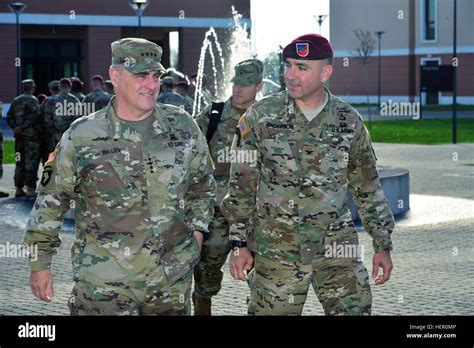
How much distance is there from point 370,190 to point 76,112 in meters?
14.3

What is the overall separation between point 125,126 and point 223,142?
3133mm

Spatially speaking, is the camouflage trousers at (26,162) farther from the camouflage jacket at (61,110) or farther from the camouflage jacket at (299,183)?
the camouflage jacket at (299,183)

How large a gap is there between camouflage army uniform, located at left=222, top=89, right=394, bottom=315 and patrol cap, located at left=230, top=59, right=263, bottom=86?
2.25 m

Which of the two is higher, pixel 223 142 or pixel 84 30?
pixel 84 30

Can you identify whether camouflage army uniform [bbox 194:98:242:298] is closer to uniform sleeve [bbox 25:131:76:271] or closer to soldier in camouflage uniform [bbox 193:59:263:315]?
soldier in camouflage uniform [bbox 193:59:263:315]

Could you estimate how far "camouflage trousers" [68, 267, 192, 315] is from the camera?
5.58 m

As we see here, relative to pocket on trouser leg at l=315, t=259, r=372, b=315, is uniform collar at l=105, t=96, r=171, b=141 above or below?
above

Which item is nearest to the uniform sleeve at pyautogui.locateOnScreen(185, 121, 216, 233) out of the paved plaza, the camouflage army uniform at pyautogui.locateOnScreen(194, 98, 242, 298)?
the camouflage army uniform at pyautogui.locateOnScreen(194, 98, 242, 298)

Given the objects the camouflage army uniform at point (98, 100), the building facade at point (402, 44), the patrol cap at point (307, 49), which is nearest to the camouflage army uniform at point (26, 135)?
the camouflage army uniform at point (98, 100)

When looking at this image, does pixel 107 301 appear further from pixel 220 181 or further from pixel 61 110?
pixel 61 110

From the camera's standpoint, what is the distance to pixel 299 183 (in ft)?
20.4

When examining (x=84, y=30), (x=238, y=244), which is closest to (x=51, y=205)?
(x=238, y=244)

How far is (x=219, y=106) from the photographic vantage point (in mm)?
Answer: 8977
